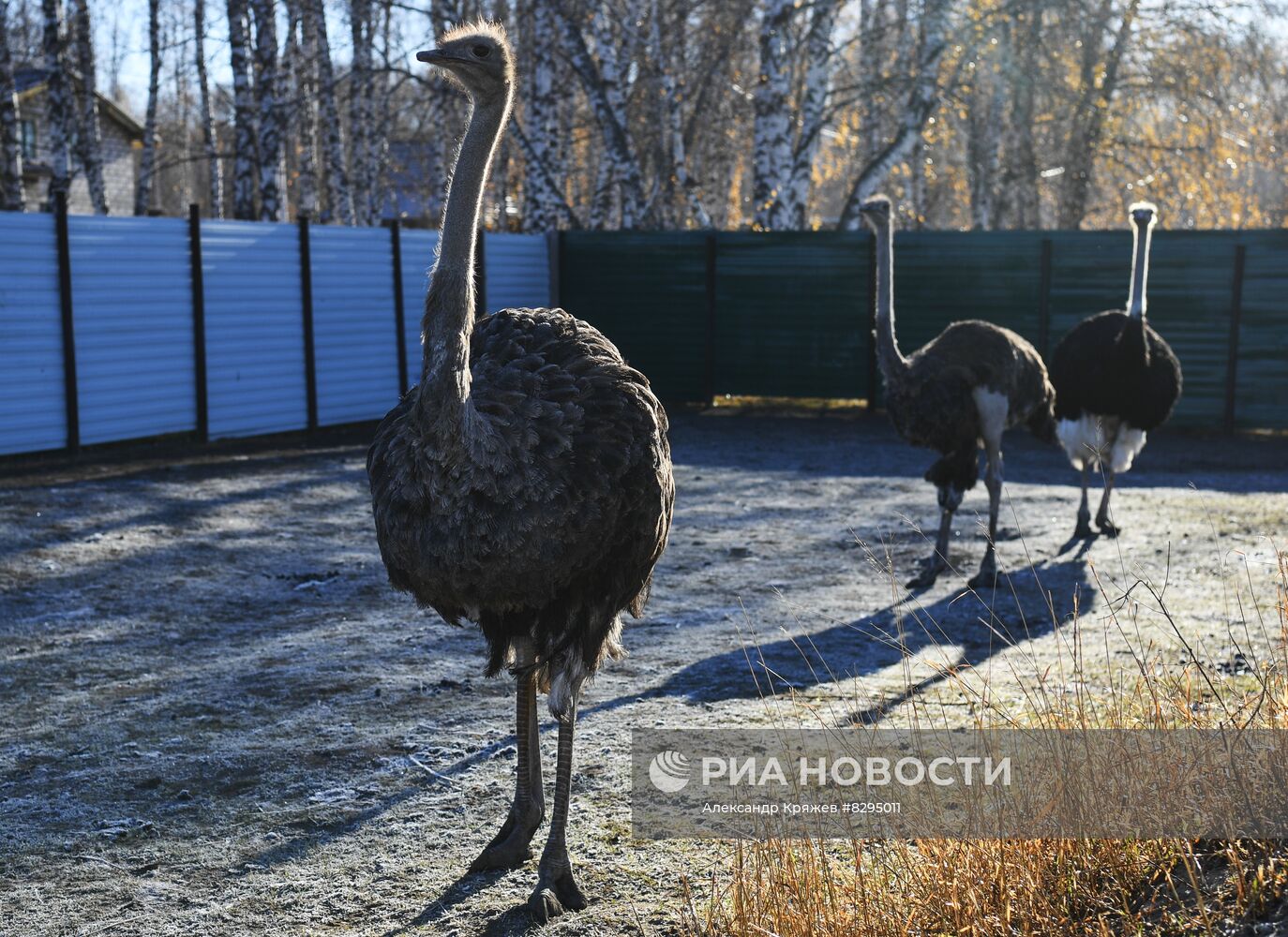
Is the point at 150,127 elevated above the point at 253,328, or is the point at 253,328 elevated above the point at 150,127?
the point at 150,127

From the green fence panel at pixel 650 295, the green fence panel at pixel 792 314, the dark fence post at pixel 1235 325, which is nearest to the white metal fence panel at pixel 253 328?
the green fence panel at pixel 650 295

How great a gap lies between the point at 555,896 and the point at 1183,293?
469 inches

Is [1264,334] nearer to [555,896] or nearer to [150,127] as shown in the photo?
[555,896]

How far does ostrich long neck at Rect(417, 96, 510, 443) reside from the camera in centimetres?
346

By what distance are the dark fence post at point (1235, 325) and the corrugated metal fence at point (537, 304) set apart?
0.02m

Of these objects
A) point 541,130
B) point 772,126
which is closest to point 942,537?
point 772,126

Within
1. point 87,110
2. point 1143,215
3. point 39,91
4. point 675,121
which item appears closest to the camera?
point 1143,215

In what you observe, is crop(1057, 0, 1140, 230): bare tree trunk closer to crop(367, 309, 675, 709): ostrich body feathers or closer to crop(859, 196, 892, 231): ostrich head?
crop(859, 196, 892, 231): ostrich head

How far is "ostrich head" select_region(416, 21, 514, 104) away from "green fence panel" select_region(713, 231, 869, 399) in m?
11.4

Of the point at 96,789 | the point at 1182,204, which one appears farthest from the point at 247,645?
the point at 1182,204

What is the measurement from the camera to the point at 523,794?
4.05 meters

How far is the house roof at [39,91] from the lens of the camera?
1234 inches

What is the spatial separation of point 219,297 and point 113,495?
318cm

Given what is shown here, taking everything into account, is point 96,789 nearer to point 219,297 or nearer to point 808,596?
point 808,596
